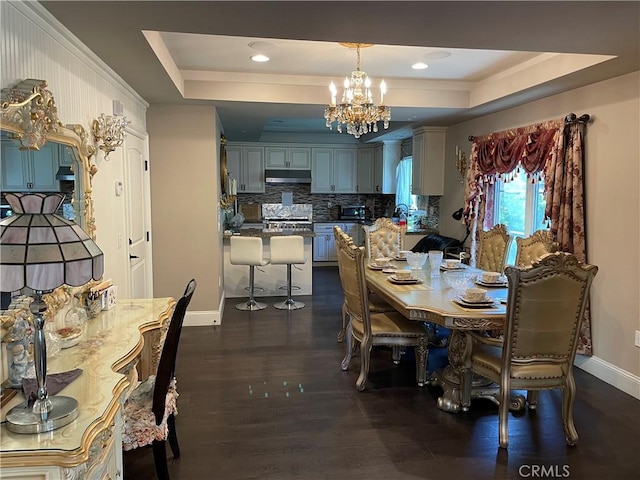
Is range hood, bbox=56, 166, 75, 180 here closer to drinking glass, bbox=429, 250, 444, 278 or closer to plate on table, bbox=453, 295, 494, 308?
plate on table, bbox=453, 295, 494, 308

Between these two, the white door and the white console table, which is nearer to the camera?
the white console table

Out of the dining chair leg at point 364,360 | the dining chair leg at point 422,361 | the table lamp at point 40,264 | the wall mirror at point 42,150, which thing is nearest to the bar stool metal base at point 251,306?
the dining chair leg at point 364,360

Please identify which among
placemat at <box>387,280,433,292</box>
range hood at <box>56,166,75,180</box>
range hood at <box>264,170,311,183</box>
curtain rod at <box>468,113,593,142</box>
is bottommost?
placemat at <box>387,280,433,292</box>

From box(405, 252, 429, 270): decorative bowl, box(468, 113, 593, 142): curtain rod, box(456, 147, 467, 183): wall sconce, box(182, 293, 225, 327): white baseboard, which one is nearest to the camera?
box(468, 113, 593, 142): curtain rod

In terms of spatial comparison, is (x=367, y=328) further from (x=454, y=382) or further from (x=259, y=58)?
(x=259, y=58)

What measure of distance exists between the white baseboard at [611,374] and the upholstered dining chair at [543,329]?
1.06m

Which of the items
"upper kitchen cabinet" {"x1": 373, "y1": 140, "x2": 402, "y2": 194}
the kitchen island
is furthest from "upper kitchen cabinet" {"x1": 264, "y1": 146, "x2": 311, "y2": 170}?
the kitchen island

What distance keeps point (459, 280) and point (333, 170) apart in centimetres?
572

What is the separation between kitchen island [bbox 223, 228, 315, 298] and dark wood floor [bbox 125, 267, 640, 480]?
2026 millimetres

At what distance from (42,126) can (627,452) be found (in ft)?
11.6

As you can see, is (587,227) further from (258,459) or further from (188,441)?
(188,441)

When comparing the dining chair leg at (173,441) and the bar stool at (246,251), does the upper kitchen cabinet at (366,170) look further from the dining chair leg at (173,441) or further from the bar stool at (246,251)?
the dining chair leg at (173,441)

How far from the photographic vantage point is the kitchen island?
6.14 metres

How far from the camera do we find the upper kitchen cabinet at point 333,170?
29.3ft
